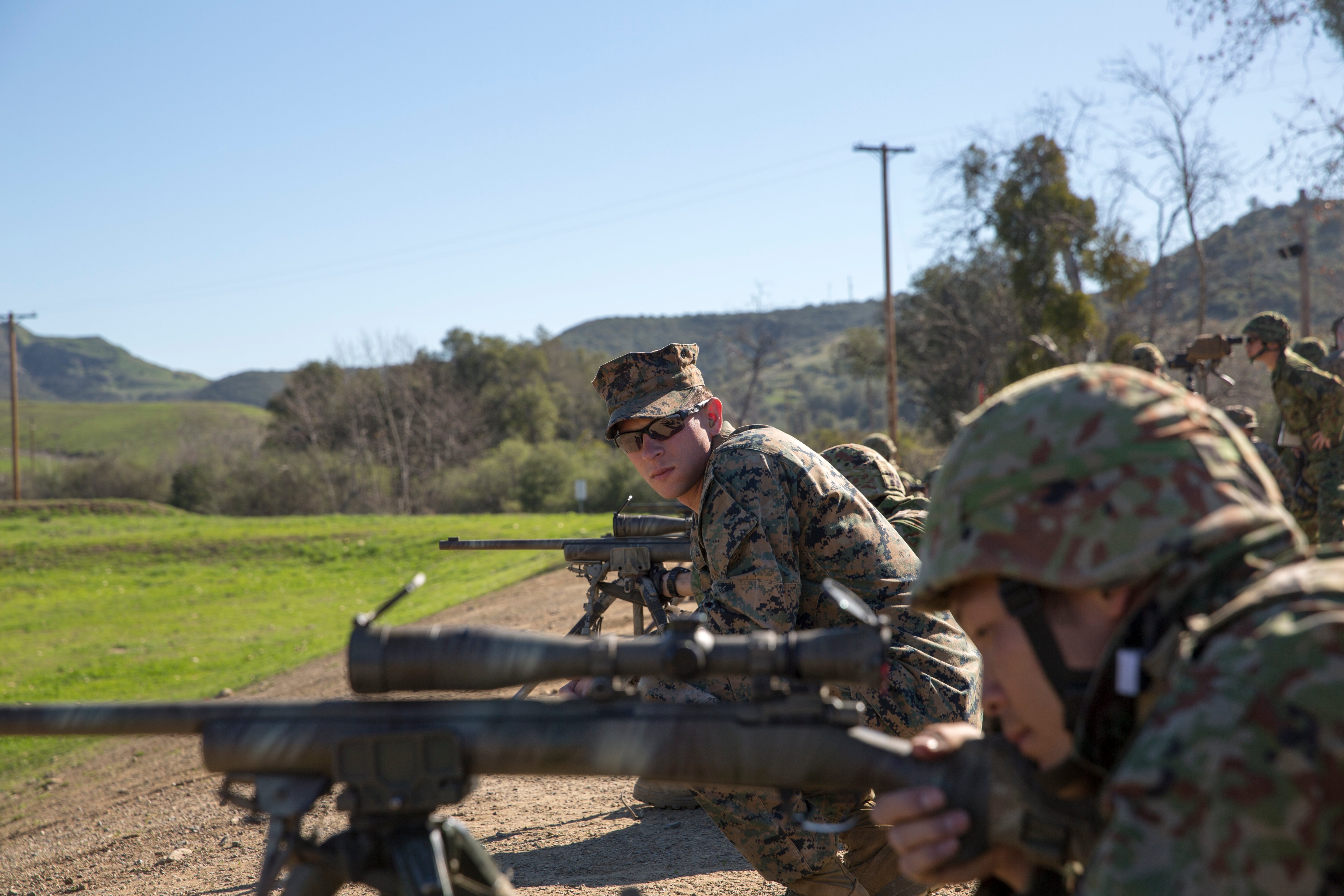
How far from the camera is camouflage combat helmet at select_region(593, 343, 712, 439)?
4.44 metres

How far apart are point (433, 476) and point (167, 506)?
42.6ft

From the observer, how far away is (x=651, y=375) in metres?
4.56

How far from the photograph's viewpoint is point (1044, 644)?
1813 mm

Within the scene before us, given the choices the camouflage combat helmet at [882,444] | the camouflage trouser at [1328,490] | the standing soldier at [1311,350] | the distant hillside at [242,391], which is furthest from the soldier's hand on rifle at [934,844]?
the distant hillside at [242,391]

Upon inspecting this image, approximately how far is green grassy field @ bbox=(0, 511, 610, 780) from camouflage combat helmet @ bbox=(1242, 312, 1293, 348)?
35.2 feet

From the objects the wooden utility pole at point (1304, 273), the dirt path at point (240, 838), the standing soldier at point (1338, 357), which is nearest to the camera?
the dirt path at point (240, 838)

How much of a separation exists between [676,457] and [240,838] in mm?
4643

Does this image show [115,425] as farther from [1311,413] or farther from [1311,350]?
[1311,413]

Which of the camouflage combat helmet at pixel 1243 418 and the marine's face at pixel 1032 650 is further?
the camouflage combat helmet at pixel 1243 418

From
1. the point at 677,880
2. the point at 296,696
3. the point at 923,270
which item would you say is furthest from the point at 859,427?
the point at 677,880

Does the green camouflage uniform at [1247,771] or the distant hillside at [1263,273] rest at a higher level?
the distant hillside at [1263,273]

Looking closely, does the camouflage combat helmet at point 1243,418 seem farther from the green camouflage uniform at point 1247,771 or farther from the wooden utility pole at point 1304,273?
the wooden utility pole at point 1304,273

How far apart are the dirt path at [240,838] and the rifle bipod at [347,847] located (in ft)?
1.48

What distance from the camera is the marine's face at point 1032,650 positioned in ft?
5.83
